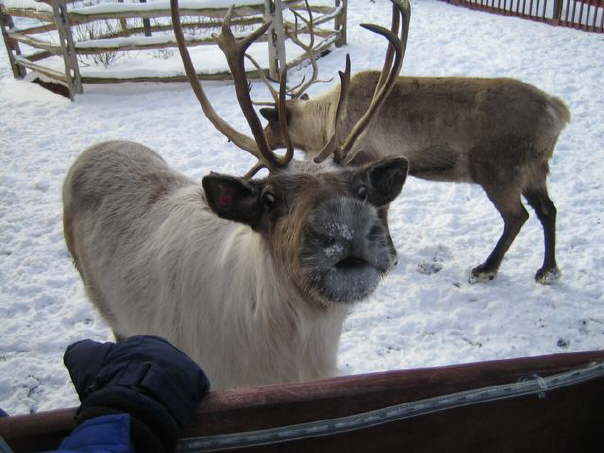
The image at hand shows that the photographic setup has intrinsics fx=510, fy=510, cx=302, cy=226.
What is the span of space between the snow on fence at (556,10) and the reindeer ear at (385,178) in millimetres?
10641

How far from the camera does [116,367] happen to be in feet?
3.92

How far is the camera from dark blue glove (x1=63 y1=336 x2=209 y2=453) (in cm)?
106

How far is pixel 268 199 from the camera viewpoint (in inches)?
77.9

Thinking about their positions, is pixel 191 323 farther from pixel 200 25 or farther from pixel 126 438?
pixel 200 25

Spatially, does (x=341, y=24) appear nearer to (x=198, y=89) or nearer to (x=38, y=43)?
(x=38, y=43)

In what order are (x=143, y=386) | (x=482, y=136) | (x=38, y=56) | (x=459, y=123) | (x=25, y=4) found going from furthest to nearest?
(x=38, y=56) < (x=25, y=4) < (x=459, y=123) < (x=482, y=136) < (x=143, y=386)

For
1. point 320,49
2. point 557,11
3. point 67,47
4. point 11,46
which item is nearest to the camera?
point 67,47

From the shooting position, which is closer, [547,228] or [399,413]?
[399,413]

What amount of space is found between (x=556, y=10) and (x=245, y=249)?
11831 millimetres

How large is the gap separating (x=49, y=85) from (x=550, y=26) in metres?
10.2

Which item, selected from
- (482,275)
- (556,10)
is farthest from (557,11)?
(482,275)

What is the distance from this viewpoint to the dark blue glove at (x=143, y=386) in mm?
1059

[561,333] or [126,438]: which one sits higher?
[126,438]

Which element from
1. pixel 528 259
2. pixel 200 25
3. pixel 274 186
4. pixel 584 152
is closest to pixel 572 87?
pixel 584 152
